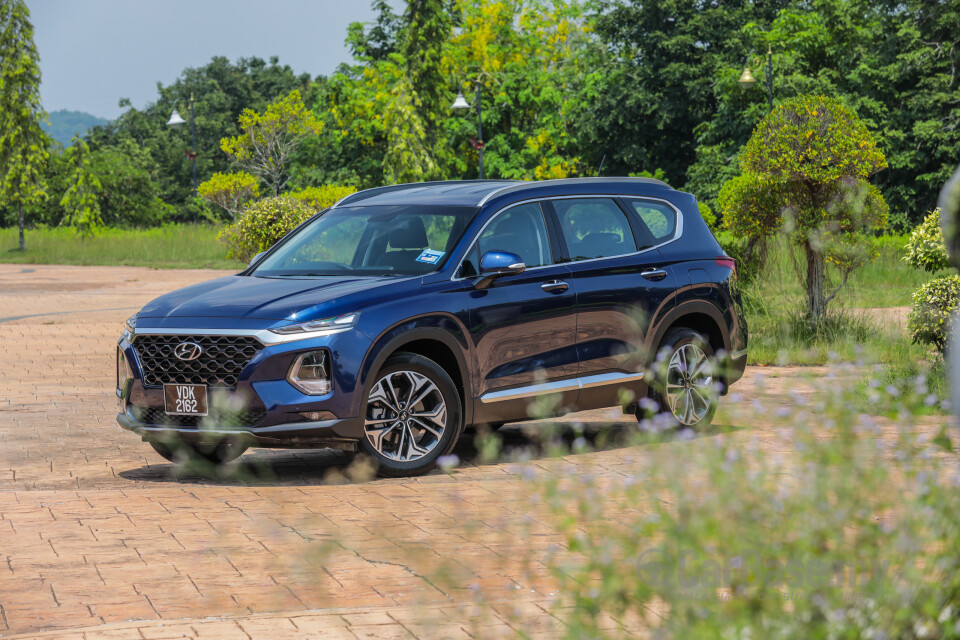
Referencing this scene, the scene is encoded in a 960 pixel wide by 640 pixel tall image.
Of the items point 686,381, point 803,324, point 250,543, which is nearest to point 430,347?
point 686,381

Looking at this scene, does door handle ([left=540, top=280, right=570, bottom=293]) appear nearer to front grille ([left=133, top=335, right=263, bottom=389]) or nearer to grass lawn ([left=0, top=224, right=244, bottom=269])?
front grille ([left=133, top=335, right=263, bottom=389])

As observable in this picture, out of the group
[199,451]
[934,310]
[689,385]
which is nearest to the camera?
[199,451]

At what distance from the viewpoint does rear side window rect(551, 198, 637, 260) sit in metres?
9.15

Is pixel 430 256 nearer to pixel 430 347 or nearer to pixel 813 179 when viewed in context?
pixel 430 347

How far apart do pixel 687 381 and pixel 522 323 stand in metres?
1.70

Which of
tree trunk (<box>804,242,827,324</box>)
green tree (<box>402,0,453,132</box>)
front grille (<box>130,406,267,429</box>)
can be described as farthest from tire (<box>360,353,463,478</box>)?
green tree (<box>402,0,453,132</box>)

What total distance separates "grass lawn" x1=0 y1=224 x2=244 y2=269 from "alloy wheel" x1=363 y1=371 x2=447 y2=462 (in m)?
32.9

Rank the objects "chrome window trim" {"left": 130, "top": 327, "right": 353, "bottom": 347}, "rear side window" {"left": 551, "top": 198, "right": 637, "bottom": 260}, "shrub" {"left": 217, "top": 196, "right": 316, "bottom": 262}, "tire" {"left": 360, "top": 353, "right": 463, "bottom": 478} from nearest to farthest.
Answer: "chrome window trim" {"left": 130, "top": 327, "right": 353, "bottom": 347}, "tire" {"left": 360, "top": 353, "right": 463, "bottom": 478}, "rear side window" {"left": 551, "top": 198, "right": 637, "bottom": 260}, "shrub" {"left": 217, "top": 196, "right": 316, "bottom": 262}

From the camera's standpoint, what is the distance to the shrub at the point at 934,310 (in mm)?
11289

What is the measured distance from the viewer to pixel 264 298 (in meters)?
8.07

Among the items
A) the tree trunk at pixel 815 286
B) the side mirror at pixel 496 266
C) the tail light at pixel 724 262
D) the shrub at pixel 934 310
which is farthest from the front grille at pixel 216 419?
the tree trunk at pixel 815 286

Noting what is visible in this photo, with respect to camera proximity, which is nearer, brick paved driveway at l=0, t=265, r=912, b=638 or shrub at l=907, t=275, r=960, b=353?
brick paved driveway at l=0, t=265, r=912, b=638

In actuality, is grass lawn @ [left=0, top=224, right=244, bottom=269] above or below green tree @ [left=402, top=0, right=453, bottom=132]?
below

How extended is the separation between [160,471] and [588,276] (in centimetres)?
320
